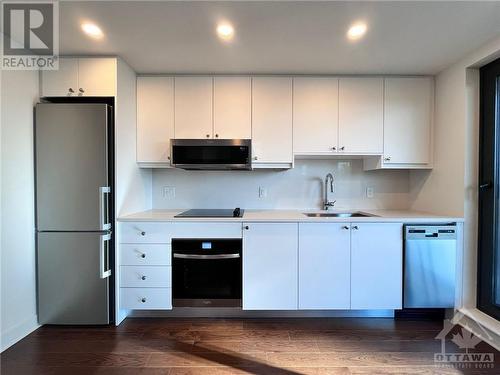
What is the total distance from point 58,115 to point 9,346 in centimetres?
177

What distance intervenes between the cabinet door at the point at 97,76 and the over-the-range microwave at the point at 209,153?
0.68 meters

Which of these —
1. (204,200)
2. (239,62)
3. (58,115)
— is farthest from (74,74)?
(204,200)

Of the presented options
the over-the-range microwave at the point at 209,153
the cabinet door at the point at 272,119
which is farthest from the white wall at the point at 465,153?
the over-the-range microwave at the point at 209,153

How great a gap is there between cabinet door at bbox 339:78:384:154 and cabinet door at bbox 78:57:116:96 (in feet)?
6.80

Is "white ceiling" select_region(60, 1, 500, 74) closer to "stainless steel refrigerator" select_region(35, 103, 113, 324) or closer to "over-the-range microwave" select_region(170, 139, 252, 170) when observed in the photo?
"stainless steel refrigerator" select_region(35, 103, 113, 324)

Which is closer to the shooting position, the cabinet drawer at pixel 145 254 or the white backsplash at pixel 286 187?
the cabinet drawer at pixel 145 254

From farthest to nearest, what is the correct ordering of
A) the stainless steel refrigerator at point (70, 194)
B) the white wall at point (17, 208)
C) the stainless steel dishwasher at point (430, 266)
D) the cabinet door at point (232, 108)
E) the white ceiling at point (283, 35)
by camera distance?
the cabinet door at point (232, 108), the stainless steel dishwasher at point (430, 266), the stainless steel refrigerator at point (70, 194), the white wall at point (17, 208), the white ceiling at point (283, 35)

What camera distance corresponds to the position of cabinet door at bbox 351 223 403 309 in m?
2.15

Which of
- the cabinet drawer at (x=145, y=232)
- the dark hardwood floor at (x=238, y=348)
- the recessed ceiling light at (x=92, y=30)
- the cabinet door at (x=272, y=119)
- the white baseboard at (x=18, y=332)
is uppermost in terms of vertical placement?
the recessed ceiling light at (x=92, y=30)

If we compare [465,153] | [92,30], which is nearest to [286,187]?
[465,153]

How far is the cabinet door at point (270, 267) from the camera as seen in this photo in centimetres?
215

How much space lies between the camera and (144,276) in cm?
216

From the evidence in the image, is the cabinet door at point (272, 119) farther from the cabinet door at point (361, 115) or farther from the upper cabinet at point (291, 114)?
the cabinet door at point (361, 115)

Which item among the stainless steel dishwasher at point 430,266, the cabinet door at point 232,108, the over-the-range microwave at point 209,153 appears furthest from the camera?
the cabinet door at point 232,108
